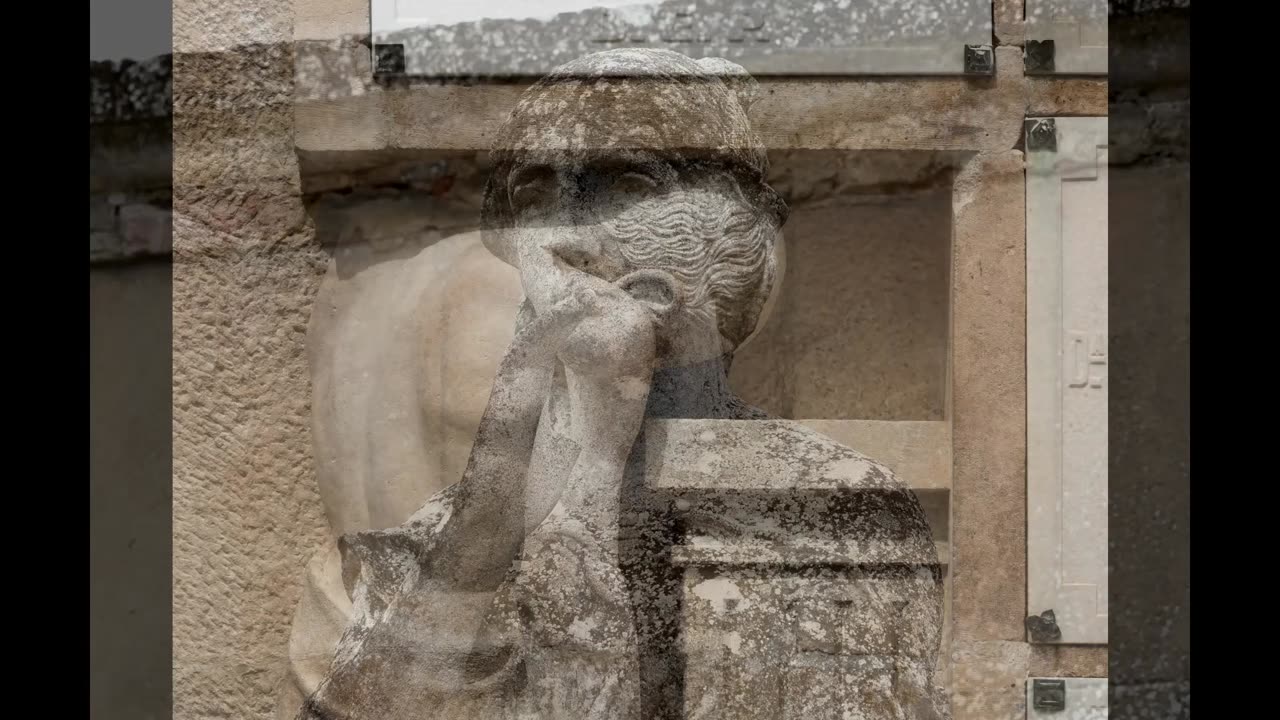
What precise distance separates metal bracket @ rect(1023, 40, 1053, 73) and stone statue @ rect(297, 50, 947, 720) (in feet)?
1.12

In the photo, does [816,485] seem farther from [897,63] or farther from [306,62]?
[306,62]

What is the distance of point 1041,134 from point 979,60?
0.38ft

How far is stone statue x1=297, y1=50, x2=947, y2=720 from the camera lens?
1.97 metres

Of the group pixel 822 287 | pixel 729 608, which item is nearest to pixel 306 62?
pixel 822 287

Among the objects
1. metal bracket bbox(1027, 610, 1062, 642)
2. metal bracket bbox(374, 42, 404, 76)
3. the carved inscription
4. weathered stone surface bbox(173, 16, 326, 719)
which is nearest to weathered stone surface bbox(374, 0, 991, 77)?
metal bracket bbox(374, 42, 404, 76)

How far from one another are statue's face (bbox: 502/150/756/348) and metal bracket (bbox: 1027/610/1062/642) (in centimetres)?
53

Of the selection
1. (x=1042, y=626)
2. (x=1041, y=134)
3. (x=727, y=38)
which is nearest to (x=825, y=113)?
(x=727, y=38)

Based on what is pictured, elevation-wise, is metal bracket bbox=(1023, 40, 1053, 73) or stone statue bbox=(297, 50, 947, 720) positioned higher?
metal bracket bbox=(1023, 40, 1053, 73)

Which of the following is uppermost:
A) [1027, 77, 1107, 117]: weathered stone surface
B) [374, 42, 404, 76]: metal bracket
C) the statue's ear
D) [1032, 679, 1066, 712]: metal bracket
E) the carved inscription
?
[374, 42, 404, 76]: metal bracket

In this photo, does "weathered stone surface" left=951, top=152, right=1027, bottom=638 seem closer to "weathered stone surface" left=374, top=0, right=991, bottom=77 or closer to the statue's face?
"weathered stone surface" left=374, top=0, right=991, bottom=77

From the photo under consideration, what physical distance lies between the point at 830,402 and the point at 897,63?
1.34 feet

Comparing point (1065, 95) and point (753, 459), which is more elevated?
point (1065, 95)

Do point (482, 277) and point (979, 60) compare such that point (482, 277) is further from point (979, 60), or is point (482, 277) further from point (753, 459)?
point (979, 60)

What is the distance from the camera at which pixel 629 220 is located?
1.99 metres
